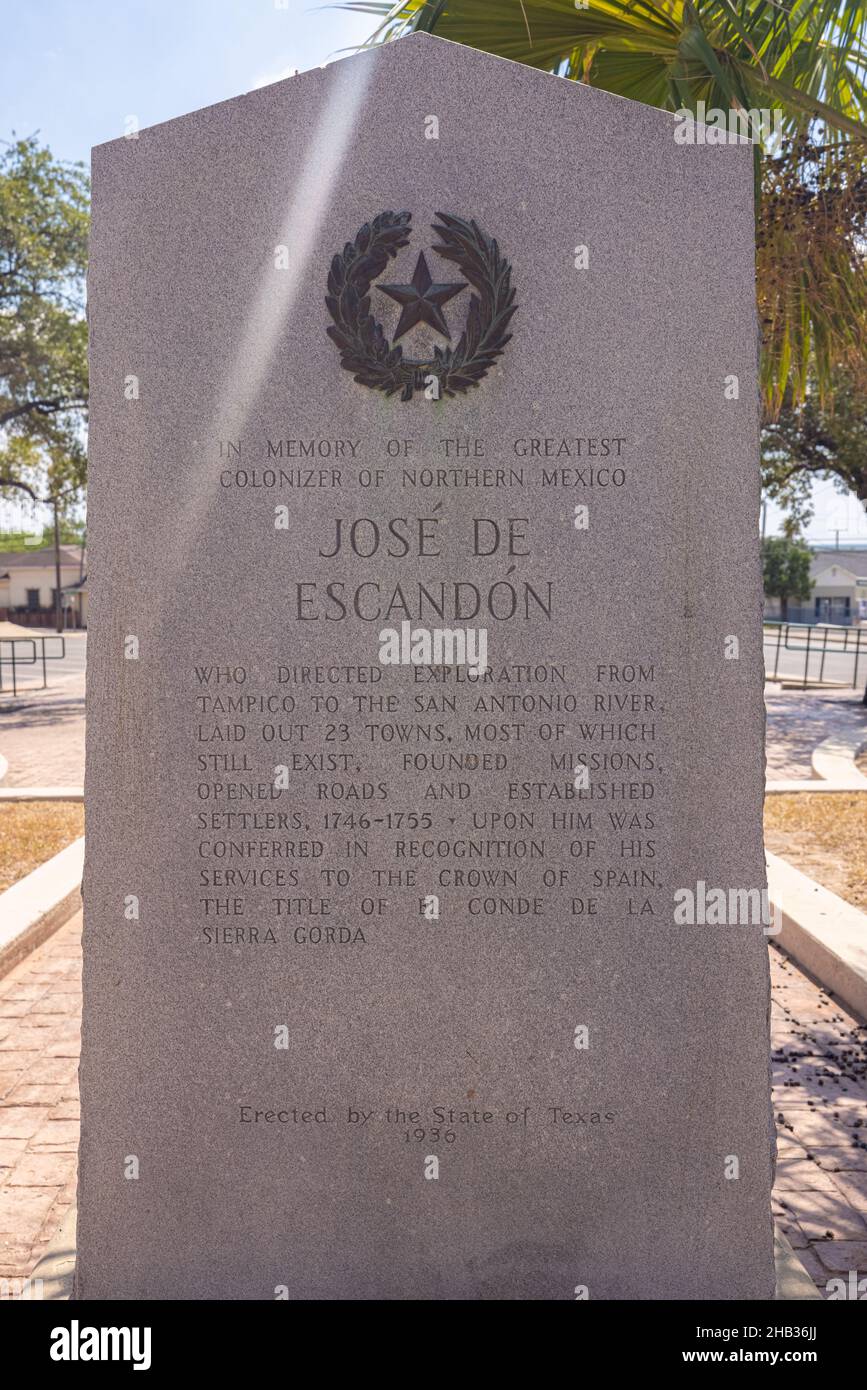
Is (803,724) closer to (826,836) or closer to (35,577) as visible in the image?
(826,836)

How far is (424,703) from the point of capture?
3.21m

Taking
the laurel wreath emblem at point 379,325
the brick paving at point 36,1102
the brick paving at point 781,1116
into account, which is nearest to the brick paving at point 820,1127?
the brick paving at point 781,1116

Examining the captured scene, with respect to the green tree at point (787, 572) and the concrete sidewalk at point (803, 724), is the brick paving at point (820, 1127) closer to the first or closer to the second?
the concrete sidewalk at point (803, 724)

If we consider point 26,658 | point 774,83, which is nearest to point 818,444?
point 774,83

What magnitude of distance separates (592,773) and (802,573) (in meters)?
72.7

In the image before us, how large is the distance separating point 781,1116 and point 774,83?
458cm

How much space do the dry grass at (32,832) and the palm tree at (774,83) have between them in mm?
5980

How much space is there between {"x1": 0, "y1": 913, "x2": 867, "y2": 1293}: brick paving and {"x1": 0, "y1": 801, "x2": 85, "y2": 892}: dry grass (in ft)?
6.38

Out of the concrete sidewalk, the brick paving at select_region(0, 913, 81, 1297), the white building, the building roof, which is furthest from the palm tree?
the building roof

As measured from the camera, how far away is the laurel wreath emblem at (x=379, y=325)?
10.3 feet

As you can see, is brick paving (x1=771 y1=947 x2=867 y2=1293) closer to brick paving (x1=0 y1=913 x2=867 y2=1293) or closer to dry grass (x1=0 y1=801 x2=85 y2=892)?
brick paving (x1=0 y1=913 x2=867 y2=1293)

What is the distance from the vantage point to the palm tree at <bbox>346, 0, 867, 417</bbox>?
4.74 meters

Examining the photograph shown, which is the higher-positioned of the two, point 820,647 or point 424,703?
point 424,703

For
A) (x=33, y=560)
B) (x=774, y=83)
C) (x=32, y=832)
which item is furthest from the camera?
(x=33, y=560)
